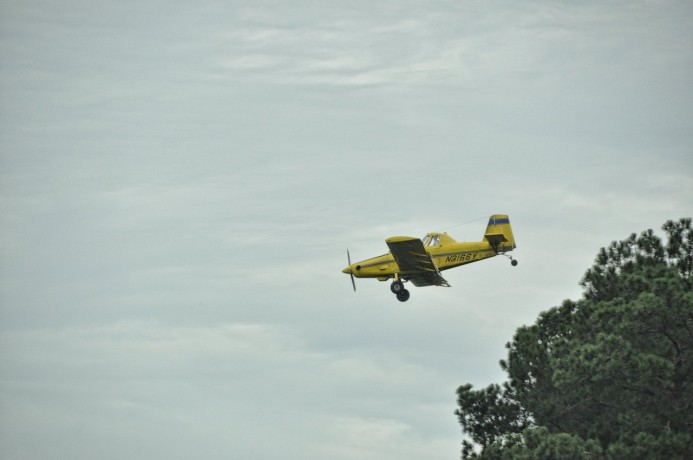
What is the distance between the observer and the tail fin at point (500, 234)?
166 ft

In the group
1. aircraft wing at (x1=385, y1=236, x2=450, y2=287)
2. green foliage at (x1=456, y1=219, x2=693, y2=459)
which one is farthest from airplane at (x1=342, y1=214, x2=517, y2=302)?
green foliage at (x1=456, y1=219, x2=693, y2=459)

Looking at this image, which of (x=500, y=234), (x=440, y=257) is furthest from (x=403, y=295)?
(x=500, y=234)

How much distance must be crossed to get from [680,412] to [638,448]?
3345mm

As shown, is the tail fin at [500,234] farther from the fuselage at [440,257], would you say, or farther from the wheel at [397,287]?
the wheel at [397,287]

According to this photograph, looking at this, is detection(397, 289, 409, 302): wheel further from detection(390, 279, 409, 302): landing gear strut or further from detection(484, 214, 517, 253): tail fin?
detection(484, 214, 517, 253): tail fin

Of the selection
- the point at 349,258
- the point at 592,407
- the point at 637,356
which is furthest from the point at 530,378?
the point at 349,258

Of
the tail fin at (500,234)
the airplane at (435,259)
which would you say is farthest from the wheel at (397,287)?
the tail fin at (500,234)

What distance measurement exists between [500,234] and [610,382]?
37.4 feet

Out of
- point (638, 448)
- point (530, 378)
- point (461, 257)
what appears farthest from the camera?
point (461, 257)

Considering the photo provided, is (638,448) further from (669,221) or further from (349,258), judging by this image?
(349,258)

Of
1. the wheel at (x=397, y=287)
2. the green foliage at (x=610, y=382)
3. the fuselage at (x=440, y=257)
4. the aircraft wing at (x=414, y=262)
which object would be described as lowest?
the green foliage at (x=610, y=382)

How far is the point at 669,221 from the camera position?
46562 millimetres

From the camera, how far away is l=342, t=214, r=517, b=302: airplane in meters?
49.5

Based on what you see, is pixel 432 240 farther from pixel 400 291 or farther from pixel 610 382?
pixel 610 382
